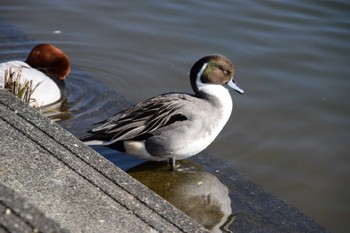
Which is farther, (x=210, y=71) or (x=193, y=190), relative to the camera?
(x=210, y=71)

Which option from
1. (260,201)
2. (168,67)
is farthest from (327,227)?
(168,67)

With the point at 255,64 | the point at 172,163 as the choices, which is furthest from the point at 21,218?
the point at 255,64

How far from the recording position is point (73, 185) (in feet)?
10.7

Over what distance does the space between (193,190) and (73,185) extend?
1.36 meters

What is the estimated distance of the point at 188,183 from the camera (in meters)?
Result: 4.57

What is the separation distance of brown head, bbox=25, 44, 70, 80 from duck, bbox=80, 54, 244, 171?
1.55 meters

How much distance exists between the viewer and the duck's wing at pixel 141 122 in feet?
14.8

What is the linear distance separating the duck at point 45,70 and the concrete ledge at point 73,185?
209cm

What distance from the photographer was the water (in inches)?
195

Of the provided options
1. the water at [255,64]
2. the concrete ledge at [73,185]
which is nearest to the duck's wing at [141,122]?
the water at [255,64]

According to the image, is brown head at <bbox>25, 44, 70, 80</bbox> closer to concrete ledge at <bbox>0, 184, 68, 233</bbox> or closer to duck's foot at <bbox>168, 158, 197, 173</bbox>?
duck's foot at <bbox>168, 158, 197, 173</bbox>

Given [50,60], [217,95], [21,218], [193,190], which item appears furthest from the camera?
[50,60]

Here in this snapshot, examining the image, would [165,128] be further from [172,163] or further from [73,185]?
[73,185]

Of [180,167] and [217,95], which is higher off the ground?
[217,95]
